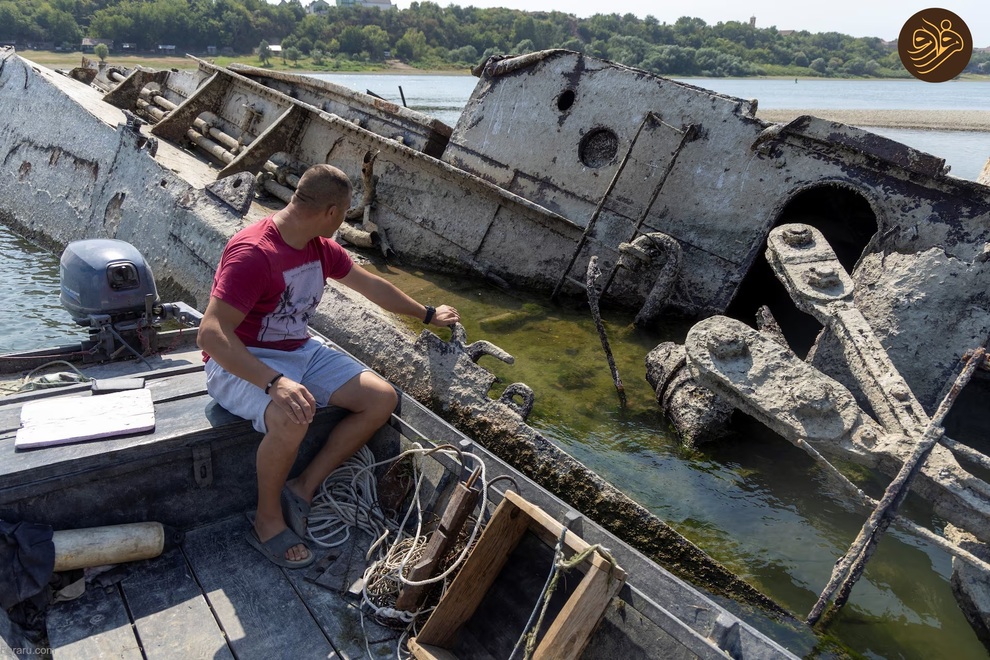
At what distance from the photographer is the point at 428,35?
72500 mm

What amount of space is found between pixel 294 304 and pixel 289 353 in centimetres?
26

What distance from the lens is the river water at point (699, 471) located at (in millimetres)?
4305

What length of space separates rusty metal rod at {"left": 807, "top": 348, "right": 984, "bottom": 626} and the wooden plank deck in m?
2.39

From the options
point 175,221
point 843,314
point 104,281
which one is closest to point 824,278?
point 843,314

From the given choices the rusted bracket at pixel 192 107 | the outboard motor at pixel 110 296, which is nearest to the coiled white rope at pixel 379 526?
the outboard motor at pixel 110 296

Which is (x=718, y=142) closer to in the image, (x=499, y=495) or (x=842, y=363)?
(x=842, y=363)

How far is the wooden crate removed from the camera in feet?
8.41

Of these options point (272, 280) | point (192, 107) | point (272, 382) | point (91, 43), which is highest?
point (272, 280)

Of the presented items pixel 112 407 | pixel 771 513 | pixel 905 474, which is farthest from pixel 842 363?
pixel 112 407

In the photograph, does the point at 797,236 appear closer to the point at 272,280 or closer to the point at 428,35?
the point at 272,280

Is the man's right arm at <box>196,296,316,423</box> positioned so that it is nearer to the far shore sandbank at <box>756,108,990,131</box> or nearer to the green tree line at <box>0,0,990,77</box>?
the far shore sandbank at <box>756,108,990,131</box>

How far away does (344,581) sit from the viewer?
3.21 metres

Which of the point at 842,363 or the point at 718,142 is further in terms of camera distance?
the point at 718,142

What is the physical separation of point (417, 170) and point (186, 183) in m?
2.54
